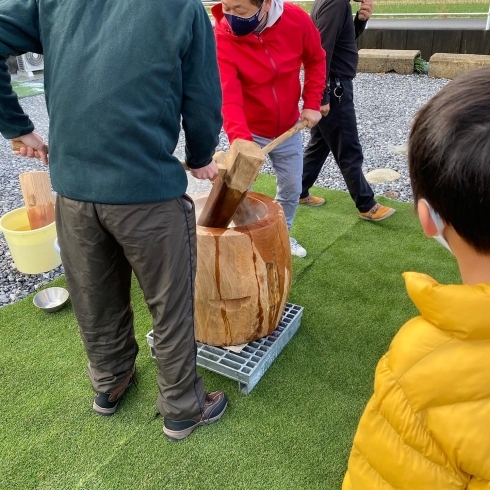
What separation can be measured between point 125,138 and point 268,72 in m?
1.29

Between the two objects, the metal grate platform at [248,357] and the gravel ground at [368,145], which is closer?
the metal grate platform at [248,357]

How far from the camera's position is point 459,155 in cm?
80

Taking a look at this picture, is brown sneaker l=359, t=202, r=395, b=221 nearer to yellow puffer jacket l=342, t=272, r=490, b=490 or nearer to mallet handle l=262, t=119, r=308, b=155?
mallet handle l=262, t=119, r=308, b=155

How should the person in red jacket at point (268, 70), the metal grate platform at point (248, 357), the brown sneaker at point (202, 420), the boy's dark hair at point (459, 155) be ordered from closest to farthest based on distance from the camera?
the boy's dark hair at point (459, 155), the brown sneaker at point (202, 420), the metal grate platform at point (248, 357), the person in red jacket at point (268, 70)

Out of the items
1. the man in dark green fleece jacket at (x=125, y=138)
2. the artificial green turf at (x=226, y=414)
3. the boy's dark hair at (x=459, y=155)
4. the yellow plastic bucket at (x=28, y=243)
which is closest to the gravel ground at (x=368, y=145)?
the yellow plastic bucket at (x=28, y=243)

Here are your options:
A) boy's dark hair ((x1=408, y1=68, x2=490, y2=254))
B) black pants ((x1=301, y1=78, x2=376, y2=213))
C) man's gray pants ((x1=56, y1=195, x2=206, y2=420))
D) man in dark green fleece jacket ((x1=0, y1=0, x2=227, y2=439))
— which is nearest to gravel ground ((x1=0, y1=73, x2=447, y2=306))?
black pants ((x1=301, y1=78, x2=376, y2=213))

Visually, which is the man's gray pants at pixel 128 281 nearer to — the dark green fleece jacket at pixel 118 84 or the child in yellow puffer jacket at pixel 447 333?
the dark green fleece jacket at pixel 118 84

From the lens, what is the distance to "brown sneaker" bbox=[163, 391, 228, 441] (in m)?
1.86

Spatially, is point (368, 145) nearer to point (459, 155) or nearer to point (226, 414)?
point (226, 414)

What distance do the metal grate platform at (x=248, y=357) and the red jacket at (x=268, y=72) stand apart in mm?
996

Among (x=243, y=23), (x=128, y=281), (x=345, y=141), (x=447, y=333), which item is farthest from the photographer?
(x=345, y=141)

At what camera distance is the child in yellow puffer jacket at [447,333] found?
2.65 feet

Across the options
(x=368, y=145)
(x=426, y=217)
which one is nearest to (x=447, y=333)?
(x=426, y=217)

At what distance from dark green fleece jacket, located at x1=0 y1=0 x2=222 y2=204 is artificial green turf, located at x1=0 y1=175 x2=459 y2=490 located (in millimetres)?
982
